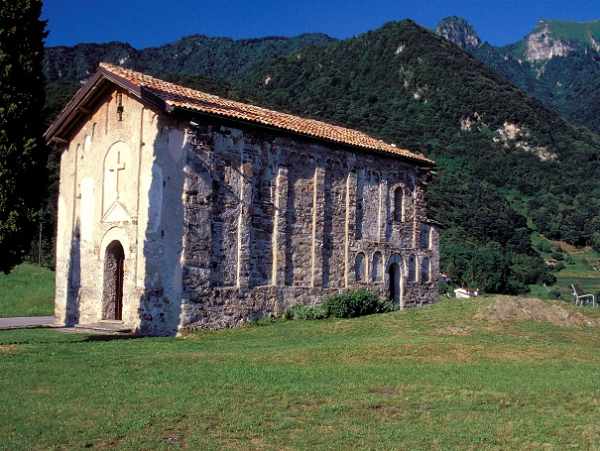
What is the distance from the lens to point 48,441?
7.69 metres

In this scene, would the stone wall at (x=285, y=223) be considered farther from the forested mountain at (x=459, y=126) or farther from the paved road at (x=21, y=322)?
the forested mountain at (x=459, y=126)

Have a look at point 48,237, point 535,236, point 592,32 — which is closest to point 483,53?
point 592,32

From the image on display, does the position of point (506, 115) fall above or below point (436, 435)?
above

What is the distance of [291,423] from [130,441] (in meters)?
1.99

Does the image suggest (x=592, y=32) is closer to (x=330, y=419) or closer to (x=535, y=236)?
(x=535, y=236)

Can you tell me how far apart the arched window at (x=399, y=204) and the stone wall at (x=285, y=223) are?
4cm

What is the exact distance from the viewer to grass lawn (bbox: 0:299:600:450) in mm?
8055

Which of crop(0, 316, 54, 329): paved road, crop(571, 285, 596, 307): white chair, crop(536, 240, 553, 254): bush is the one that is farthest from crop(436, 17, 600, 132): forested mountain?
crop(0, 316, 54, 329): paved road

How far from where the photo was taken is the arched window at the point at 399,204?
88.8ft

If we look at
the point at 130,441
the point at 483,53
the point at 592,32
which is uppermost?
the point at 592,32

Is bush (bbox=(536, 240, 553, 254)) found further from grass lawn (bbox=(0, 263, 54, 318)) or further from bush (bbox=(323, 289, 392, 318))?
grass lawn (bbox=(0, 263, 54, 318))

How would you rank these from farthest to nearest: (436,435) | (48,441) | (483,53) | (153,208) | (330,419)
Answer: (483,53), (153,208), (330,419), (436,435), (48,441)

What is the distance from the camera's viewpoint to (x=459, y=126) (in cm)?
7050

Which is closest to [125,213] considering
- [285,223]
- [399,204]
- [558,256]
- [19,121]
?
[19,121]
